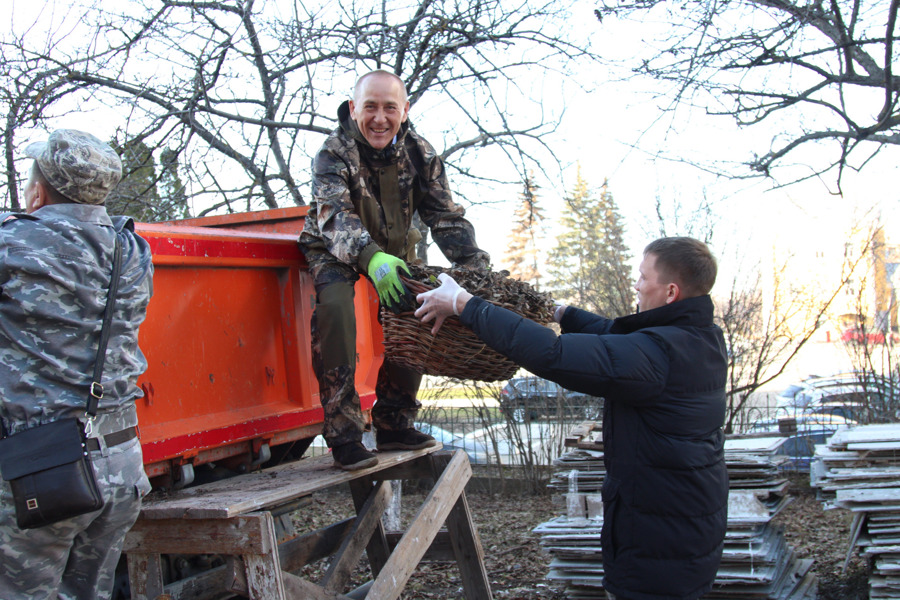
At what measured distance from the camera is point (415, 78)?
7.29 metres

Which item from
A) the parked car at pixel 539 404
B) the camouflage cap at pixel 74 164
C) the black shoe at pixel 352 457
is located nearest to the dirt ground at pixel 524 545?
the parked car at pixel 539 404

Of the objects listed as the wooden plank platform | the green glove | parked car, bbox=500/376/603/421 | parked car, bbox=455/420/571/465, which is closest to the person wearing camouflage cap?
the wooden plank platform

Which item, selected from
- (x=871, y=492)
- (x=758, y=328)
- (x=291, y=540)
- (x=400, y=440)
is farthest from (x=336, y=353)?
(x=758, y=328)

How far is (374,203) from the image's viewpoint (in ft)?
11.3

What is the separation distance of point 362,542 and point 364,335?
1147 millimetres

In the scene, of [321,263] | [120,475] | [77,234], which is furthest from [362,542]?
[77,234]

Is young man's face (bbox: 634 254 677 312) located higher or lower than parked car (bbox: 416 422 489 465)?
higher

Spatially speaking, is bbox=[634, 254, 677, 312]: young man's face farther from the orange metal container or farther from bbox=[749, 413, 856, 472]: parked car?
bbox=[749, 413, 856, 472]: parked car

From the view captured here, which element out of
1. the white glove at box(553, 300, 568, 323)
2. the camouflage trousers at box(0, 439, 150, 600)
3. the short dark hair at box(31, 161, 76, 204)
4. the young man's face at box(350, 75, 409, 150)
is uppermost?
the young man's face at box(350, 75, 409, 150)

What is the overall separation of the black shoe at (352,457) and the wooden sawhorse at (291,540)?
43mm

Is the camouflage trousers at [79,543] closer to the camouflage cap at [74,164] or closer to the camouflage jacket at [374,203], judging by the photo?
the camouflage cap at [74,164]

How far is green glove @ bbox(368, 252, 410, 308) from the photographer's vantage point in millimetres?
2732

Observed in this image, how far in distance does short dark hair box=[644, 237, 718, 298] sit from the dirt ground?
3.21 m

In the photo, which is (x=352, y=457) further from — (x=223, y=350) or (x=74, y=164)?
(x=74, y=164)
